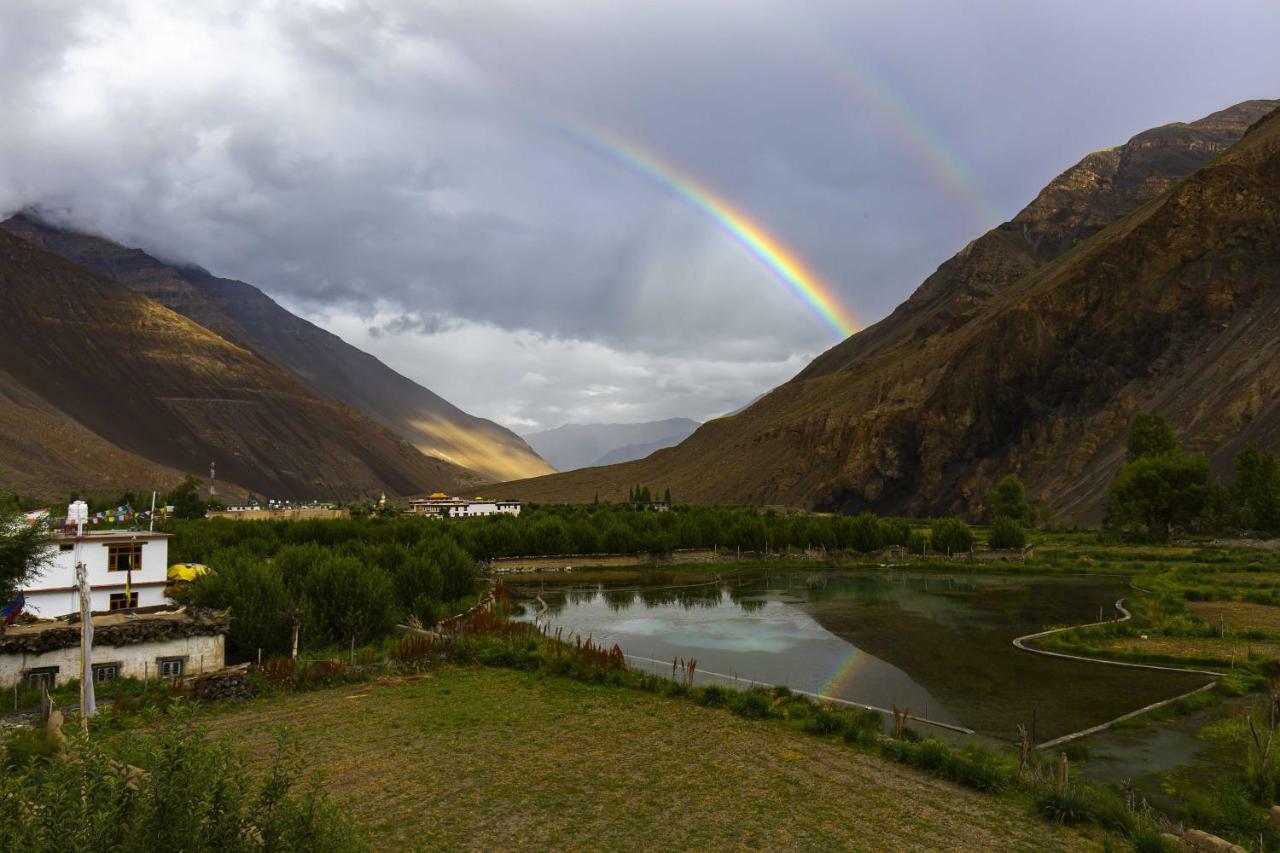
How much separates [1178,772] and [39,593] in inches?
1352

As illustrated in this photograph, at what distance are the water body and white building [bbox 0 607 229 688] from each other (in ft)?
47.4

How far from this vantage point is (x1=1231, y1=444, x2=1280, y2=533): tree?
67.6 metres

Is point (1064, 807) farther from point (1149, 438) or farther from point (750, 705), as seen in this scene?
point (1149, 438)

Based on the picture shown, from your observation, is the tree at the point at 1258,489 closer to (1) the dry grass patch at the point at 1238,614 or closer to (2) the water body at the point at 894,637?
(2) the water body at the point at 894,637

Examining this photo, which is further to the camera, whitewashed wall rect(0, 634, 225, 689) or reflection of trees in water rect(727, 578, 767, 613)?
reflection of trees in water rect(727, 578, 767, 613)

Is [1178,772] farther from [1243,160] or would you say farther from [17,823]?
[1243,160]

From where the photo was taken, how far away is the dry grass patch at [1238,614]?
33188 mm

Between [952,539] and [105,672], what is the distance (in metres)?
68.6

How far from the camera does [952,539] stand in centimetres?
7362

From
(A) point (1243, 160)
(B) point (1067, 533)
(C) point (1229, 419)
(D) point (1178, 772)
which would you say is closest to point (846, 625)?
(D) point (1178, 772)

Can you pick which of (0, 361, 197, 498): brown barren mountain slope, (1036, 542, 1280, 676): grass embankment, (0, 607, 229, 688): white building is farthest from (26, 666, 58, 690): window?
(0, 361, 197, 498): brown barren mountain slope

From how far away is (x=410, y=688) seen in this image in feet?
74.7

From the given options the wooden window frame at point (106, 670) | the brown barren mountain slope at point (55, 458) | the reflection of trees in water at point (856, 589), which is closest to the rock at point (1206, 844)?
the wooden window frame at point (106, 670)

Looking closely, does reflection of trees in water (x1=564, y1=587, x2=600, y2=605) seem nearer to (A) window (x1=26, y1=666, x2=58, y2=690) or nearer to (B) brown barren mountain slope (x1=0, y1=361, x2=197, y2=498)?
(A) window (x1=26, y1=666, x2=58, y2=690)
